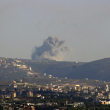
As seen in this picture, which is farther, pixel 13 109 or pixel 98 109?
pixel 98 109

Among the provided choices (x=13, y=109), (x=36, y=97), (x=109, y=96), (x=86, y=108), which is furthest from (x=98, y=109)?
(x=109, y=96)

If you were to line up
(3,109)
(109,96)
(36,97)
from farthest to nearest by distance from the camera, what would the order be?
(109,96) → (36,97) → (3,109)

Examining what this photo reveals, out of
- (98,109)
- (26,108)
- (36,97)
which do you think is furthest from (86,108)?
(36,97)

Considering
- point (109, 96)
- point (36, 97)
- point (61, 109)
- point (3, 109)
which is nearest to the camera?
point (3, 109)

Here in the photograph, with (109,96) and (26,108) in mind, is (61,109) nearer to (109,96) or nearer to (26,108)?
(26,108)

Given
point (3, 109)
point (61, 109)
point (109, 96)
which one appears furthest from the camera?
point (109, 96)

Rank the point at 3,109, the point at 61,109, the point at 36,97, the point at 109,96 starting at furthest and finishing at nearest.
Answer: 1. the point at 109,96
2. the point at 36,97
3. the point at 61,109
4. the point at 3,109

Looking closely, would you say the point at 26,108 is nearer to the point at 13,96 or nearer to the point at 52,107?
the point at 52,107

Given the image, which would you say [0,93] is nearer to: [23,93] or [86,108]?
[23,93]

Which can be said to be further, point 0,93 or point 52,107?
point 0,93
